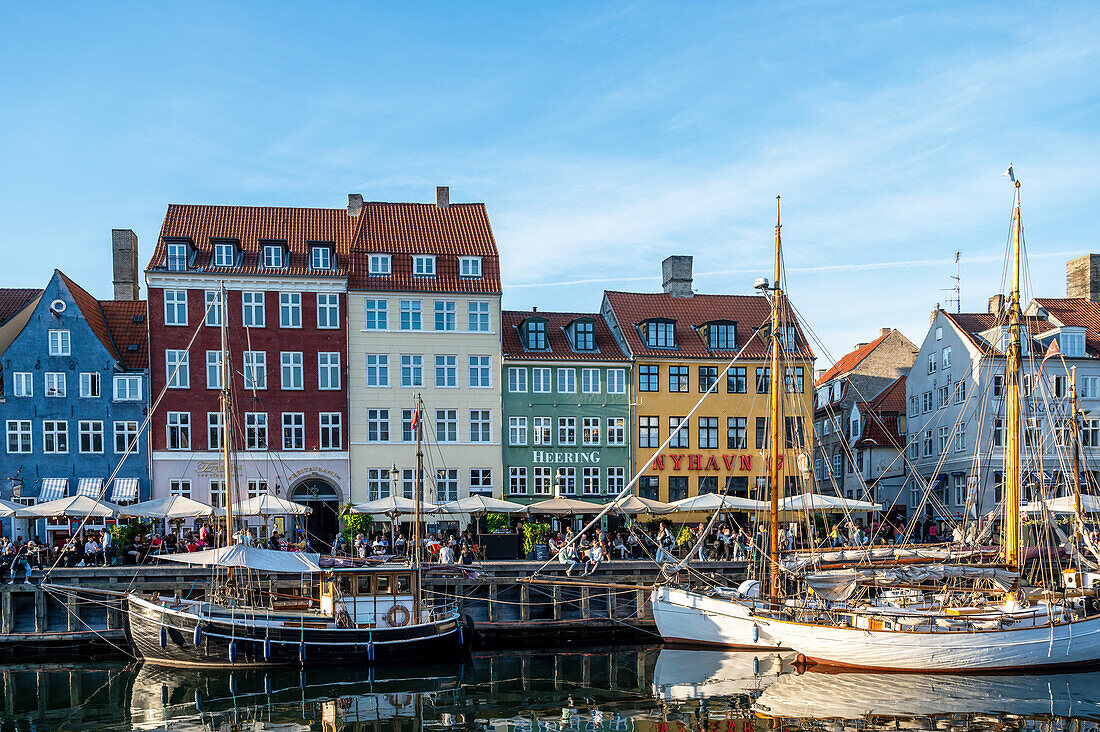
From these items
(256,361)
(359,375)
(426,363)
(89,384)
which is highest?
(256,361)

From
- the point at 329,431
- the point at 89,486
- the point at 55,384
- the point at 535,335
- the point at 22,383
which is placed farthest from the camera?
the point at 535,335

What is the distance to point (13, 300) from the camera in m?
57.5

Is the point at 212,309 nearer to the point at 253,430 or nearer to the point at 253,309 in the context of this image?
the point at 253,309

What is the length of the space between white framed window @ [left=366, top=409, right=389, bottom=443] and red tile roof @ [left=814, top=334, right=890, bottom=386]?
3227 cm

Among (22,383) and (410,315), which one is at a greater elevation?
(410,315)

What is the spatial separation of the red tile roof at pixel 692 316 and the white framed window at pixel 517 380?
5.73 m

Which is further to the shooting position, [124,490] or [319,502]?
[319,502]

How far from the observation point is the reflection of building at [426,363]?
53.9 m

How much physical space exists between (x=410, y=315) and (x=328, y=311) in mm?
3951

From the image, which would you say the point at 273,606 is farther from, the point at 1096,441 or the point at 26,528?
the point at 1096,441

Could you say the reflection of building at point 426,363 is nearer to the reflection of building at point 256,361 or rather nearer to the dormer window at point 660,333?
the reflection of building at point 256,361

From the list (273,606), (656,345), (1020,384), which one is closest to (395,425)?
(656,345)

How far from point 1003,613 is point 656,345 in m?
26.7

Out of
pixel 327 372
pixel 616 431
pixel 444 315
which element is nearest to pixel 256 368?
pixel 327 372
